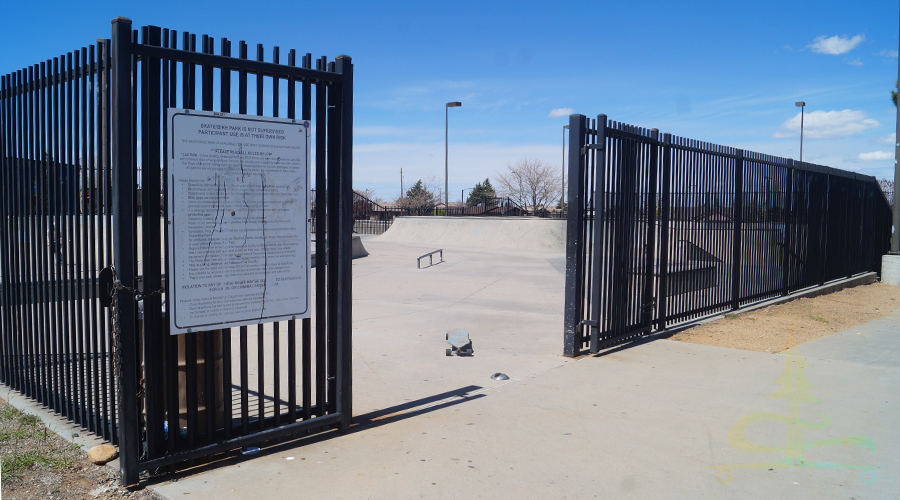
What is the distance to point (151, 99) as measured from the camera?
3543mm

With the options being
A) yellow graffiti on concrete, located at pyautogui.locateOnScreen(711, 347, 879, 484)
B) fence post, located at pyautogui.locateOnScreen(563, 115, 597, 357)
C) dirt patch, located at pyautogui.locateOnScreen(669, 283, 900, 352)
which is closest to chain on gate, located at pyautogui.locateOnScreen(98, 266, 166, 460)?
yellow graffiti on concrete, located at pyautogui.locateOnScreen(711, 347, 879, 484)

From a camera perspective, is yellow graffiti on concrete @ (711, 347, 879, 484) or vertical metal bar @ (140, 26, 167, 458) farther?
yellow graffiti on concrete @ (711, 347, 879, 484)

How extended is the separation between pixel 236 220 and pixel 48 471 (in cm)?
191

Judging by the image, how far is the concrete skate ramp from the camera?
2470 cm

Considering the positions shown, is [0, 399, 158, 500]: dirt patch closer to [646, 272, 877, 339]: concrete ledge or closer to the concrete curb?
the concrete curb

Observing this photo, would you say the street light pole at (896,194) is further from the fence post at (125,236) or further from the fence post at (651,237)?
the fence post at (125,236)

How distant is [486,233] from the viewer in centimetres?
2722

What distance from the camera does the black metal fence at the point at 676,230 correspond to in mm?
7191

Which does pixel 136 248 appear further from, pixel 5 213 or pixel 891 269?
pixel 891 269

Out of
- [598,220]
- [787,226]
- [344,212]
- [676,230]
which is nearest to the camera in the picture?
[344,212]

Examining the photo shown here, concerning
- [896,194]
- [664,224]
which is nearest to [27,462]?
[664,224]

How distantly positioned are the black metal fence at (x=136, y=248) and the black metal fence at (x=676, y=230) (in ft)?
11.3

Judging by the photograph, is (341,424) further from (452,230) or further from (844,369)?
(452,230)

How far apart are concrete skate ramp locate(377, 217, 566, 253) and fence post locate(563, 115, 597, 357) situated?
650 inches
